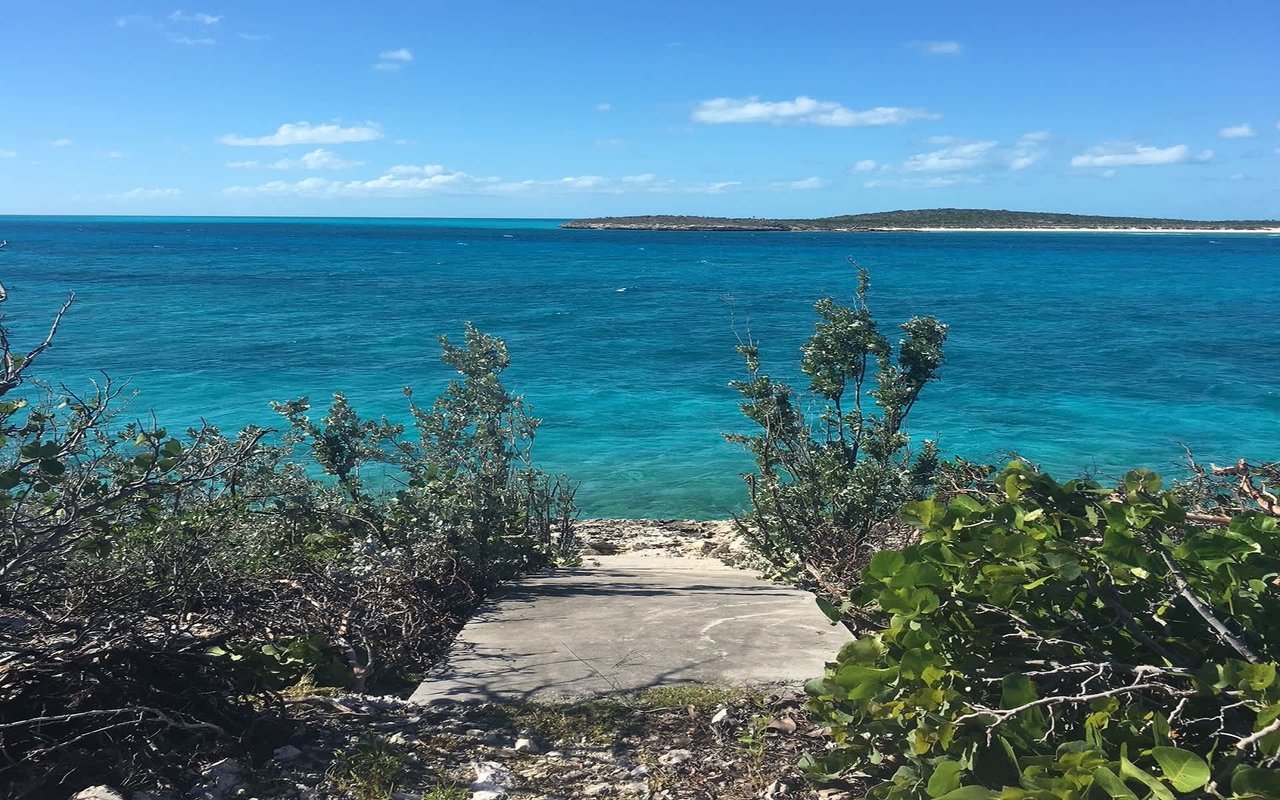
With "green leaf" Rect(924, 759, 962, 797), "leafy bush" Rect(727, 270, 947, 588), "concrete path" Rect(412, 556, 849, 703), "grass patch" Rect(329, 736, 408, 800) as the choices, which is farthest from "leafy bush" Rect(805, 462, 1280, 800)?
"leafy bush" Rect(727, 270, 947, 588)

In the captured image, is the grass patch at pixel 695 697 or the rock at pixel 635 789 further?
the grass patch at pixel 695 697

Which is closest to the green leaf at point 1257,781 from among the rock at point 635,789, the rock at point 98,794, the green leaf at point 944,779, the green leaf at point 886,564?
the green leaf at point 944,779

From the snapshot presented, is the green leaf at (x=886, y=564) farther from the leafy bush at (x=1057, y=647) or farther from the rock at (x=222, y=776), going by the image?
the rock at (x=222, y=776)

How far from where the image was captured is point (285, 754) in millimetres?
3275

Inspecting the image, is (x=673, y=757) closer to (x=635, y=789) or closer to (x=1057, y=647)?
(x=635, y=789)

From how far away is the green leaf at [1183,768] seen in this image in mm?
1952

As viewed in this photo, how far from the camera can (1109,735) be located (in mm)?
2303

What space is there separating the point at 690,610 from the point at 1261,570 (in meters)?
2.88

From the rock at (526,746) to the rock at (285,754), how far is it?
0.75m

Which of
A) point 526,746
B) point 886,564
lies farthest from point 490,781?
point 886,564

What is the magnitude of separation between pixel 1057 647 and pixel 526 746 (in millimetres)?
1824

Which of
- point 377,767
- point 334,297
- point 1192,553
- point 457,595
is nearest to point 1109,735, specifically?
point 1192,553

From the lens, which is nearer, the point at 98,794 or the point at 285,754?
the point at 98,794

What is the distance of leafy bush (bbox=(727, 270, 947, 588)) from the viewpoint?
6.43 m
